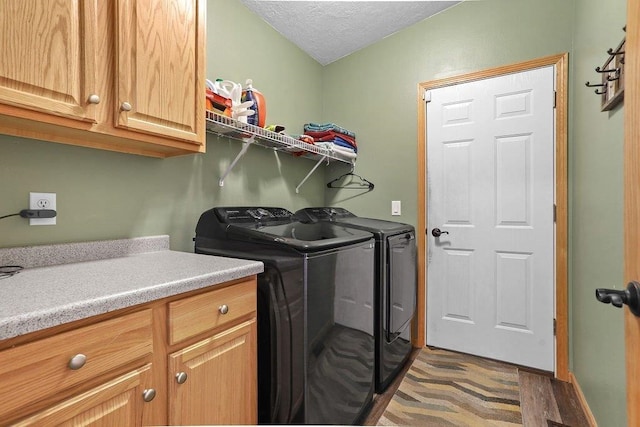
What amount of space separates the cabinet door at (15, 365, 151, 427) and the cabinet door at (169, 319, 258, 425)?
0.10m

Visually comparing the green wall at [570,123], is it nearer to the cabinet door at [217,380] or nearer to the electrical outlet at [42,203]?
the cabinet door at [217,380]

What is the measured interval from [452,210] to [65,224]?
246 cm

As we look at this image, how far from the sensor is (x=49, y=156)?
4.10 ft

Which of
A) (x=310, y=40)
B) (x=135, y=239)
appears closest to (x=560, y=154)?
(x=310, y=40)

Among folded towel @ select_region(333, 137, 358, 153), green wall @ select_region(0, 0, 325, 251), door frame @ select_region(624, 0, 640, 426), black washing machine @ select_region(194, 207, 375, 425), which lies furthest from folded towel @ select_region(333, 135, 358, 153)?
door frame @ select_region(624, 0, 640, 426)

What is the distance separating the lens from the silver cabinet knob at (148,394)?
2.92 feet

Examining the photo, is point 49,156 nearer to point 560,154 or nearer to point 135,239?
point 135,239

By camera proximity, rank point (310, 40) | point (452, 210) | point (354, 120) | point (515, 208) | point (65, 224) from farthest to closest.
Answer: point (354, 120) < point (310, 40) < point (452, 210) < point (515, 208) < point (65, 224)

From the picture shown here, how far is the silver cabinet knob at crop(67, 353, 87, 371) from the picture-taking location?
73cm

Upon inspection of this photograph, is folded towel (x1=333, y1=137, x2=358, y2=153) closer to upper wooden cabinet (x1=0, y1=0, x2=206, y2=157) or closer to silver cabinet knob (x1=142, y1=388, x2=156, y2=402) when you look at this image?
upper wooden cabinet (x1=0, y1=0, x2=206, y2=157)

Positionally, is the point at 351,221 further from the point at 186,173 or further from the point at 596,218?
the point at 596,218

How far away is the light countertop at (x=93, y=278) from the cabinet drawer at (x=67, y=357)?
0.05 m

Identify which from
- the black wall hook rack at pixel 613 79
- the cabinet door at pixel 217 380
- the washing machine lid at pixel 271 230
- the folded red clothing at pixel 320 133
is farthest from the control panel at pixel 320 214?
the black wall hook rack at pixel 613 79

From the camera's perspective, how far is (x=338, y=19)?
2.44 metres
